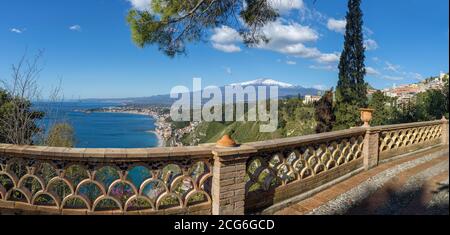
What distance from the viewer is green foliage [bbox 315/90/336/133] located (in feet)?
65.8

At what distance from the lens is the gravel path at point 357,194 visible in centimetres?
423

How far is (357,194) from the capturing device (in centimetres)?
487

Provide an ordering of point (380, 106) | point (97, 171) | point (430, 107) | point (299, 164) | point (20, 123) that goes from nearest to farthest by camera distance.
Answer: point (97, 171) < point (299, 164) < point (20, 123) < point (430, 107) < point (380, 106)

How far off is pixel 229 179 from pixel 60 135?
25.4 feet

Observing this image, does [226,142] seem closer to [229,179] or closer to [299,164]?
[229,179]

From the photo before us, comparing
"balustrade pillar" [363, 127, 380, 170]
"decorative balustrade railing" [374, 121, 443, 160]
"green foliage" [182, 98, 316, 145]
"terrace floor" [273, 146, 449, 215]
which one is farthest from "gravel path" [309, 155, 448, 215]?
"green foliage" [182, 98, 316, 145]

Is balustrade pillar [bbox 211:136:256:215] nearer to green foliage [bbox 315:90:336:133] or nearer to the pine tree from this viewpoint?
the pine tree

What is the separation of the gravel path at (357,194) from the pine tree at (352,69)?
552 inches

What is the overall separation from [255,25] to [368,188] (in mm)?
3980

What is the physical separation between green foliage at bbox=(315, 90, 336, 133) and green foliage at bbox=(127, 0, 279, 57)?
14216mm

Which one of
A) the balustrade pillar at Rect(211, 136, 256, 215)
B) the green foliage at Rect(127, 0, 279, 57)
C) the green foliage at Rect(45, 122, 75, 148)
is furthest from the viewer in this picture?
the green foliage at Rect(45, 122, 75, 148)

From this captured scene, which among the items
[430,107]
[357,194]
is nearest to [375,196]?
[357,194]

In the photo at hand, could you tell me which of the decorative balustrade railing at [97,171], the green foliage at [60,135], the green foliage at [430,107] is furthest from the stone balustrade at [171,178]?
the green foliage at [430,107]
